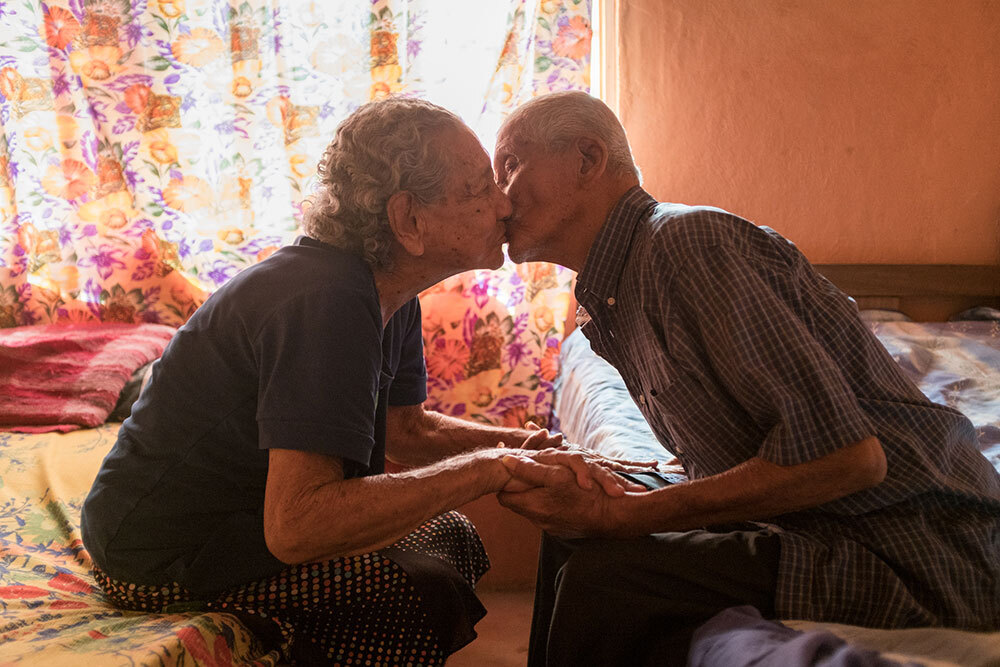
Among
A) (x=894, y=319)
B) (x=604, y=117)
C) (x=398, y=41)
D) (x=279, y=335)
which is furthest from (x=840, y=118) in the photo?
(x=279, y=335)

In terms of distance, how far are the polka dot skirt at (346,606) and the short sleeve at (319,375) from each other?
0.26 metres

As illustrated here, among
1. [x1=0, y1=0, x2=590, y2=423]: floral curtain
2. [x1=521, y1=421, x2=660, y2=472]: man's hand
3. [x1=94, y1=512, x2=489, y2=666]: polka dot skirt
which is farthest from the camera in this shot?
[x1=0, y1=0, x2=590, y2=423]: floral curtain

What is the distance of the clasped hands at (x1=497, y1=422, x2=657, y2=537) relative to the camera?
1.23 m

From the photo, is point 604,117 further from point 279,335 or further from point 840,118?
point 840,118

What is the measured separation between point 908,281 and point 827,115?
2.26ft

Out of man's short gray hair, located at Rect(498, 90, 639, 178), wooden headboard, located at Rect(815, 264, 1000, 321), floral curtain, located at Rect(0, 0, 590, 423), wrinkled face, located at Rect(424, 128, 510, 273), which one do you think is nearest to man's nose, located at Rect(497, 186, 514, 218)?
wrinkled face, located at Rect(424, 128, 510, 273)

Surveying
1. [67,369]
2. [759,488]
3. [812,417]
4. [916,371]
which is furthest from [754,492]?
[67,369]

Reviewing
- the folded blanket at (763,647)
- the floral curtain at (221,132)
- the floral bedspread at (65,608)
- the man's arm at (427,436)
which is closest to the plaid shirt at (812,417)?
the folded blanket at (763,647)

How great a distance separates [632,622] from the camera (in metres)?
1.12

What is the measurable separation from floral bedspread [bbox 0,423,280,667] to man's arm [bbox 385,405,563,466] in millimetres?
598

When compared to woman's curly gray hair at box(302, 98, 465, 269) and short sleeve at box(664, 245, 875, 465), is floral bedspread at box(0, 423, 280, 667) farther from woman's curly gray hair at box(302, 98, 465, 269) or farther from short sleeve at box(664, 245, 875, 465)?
short sleeve at box(664, 245, 875, 465)

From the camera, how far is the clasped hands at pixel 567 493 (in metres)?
1.23

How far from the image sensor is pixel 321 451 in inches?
44.5

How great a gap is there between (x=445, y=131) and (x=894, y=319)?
2.19 metres
